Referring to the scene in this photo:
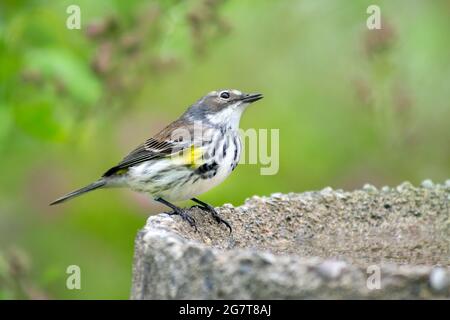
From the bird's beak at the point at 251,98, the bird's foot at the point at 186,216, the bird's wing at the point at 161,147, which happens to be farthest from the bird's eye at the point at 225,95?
the bird's foot at the point at 186,216

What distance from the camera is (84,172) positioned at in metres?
8.41

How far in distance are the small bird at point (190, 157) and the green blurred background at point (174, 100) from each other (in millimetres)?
443

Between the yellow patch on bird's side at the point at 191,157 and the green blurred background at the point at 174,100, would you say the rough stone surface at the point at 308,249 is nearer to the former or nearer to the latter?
the yellow patch on bird's side at the point at 191,157

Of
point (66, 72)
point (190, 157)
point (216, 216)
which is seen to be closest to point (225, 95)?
point (190, 157)

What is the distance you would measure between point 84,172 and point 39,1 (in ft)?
6.39

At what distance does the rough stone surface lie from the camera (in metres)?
3.74

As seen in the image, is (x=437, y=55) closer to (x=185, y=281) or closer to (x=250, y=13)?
(x=250, y=13)

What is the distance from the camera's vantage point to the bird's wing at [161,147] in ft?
20.4

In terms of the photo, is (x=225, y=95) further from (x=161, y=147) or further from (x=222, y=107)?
(x=161, y=147)

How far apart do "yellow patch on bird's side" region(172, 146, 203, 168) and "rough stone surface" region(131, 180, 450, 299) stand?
440 millimetres

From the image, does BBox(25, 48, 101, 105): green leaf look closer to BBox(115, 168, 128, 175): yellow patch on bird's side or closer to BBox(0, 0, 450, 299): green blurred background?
BBox(0, 0, 450, 299): green blurred background

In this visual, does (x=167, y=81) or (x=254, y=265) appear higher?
(x=167, y=81)

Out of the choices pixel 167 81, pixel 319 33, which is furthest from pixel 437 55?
pixel 167 81
